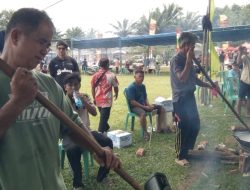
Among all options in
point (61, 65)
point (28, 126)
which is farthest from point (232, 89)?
point (28, 126)

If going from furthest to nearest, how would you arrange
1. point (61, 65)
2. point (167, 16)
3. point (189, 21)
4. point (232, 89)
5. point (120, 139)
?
1. point (189, 21)
2. point (167, 16)
3. point (232, 89)
4. point (120, 139)
5. point (61, 65)

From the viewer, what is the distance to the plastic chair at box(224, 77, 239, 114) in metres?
9.56

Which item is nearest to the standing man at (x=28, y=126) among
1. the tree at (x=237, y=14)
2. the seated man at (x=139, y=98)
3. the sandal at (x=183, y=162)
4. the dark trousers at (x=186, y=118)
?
the dark trousers at (x=186, y=118)

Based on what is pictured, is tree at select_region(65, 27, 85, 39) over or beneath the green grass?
over

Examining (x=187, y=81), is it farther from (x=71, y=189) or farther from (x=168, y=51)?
(x=168, y=51)

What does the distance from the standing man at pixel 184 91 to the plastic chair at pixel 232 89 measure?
185 inches

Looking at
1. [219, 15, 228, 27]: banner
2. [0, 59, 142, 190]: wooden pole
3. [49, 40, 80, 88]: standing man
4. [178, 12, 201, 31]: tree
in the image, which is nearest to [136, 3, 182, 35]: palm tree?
[178, 12, 201, 31]: tree

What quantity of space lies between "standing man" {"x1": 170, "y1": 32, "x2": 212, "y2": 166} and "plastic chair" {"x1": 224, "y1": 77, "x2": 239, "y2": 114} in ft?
15.4

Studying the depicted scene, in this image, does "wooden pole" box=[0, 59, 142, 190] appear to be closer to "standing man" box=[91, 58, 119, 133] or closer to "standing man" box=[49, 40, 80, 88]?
"standing man" box=[49, 40, 80, 88]

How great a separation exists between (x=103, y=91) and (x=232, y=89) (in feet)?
15.0

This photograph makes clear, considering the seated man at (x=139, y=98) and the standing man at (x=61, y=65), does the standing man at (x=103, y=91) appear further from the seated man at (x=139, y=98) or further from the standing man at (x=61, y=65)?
the standing man at (x=61, y=65)

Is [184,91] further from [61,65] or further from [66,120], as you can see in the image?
[66,120]

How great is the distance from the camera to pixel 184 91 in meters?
4.88

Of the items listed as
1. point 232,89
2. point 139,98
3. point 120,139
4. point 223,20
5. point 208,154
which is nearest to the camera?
point 208,154
